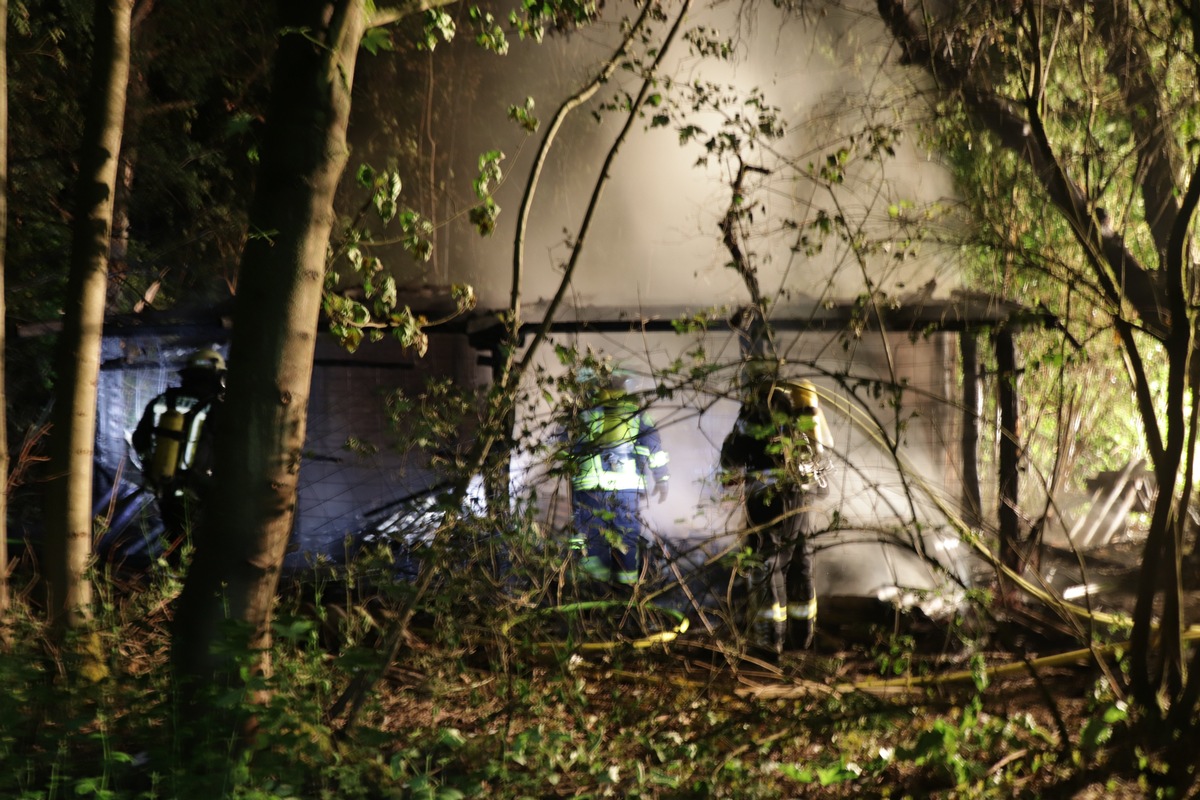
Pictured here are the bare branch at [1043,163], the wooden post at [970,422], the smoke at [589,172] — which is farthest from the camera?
the smoke at [589,172]

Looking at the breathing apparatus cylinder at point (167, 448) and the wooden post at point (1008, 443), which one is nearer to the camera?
the wooden post at point (1008, 443)

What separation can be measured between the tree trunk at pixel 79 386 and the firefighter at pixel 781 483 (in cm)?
288

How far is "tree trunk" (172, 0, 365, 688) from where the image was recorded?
3.05 m

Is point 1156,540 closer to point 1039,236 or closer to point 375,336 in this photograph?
point 1039,236

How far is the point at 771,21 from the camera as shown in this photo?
10.2 m

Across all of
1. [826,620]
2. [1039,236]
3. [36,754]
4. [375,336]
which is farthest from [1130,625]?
[36,754]

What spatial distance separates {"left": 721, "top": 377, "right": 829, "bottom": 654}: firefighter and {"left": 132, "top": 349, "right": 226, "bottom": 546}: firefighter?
4.28 metres

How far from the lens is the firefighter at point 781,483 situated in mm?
3678

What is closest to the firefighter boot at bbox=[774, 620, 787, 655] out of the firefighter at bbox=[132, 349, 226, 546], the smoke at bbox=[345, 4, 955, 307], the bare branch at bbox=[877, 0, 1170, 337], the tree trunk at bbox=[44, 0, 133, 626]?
the bare branch at bbox=[877, 0, 1170, 337]

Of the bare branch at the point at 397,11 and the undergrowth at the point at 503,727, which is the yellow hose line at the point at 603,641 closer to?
the undergrowth at the point at 503,727

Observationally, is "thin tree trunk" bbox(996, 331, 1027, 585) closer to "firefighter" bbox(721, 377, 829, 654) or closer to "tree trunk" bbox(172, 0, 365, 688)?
"firefighter" bbox(721, 377, 829, 654)

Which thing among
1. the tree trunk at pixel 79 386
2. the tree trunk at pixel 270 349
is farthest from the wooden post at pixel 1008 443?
the tree trunk at pixel 79 386

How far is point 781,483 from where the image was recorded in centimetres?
374

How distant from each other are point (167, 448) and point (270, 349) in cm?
478
